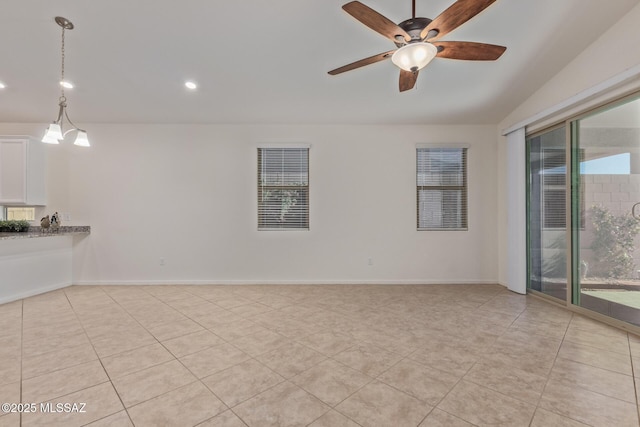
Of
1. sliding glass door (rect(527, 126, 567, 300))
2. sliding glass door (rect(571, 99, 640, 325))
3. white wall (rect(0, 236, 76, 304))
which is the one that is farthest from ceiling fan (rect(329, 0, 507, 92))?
white wall (rect(0, 236, 76, 304))

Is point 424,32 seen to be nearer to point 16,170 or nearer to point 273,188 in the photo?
point 273,188

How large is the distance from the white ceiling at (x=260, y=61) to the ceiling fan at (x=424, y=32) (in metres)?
0.68

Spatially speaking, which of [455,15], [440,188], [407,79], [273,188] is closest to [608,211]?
[440,188]

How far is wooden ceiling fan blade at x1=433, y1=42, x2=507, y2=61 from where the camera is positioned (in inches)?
69.7

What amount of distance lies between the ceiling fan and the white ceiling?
2.24 feet

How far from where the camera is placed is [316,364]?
2021 millimetres

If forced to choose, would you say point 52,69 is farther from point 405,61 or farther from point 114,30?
point 405,61

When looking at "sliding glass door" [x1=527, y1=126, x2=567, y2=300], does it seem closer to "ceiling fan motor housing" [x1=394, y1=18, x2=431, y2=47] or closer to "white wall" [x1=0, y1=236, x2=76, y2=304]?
"ceiling fan motor housing" [x1=394, y1=18, x2=431, y2=47]

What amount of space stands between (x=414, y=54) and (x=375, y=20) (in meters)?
0.32

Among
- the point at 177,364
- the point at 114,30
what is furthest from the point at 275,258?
the point at 114,30

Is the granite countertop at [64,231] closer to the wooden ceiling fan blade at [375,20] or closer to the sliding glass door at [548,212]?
the wooden ceiling fan blade at [375,20]

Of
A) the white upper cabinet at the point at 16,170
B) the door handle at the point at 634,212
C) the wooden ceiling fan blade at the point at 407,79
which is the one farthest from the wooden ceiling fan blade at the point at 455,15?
the white upper cabinet at the point at 16,170

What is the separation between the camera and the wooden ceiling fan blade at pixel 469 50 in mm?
1771

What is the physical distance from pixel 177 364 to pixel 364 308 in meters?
2.08
